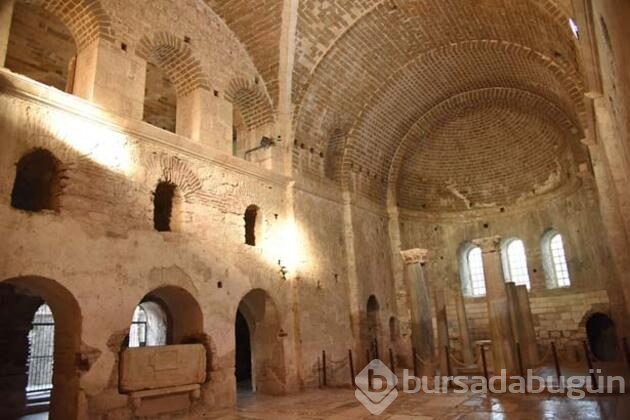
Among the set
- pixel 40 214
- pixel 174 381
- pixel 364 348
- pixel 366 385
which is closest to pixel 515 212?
pixel 364 348

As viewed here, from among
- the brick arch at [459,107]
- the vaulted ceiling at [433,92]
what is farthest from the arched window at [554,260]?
the brick arch at [459,107]

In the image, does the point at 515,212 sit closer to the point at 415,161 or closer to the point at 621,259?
the point at 415,161

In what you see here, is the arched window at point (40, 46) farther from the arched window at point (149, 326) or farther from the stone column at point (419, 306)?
the stone column at point (419, 306)

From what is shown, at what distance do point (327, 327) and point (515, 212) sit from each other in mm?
9699

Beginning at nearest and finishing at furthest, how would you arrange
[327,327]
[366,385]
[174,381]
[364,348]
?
1. [174,381]
2. [366,385]
3. [327,327]
4. [364,348]

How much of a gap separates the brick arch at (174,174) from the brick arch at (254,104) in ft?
11.3

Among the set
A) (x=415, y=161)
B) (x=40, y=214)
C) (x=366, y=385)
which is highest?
(x=415, y=161)

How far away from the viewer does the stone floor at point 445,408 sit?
7289mm

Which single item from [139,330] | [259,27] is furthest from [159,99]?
[139,330]

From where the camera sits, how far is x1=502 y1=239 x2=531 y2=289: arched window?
18250 millimetres

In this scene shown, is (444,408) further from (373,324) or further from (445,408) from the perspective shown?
(373,324)

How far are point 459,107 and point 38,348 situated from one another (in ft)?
55.9

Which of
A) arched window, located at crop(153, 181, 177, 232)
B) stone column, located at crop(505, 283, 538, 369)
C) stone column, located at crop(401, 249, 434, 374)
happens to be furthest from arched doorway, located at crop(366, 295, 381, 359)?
arched window, located at crop(153, 181, 177, 232)

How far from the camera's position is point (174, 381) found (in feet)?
29.0
